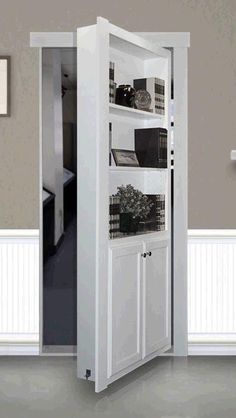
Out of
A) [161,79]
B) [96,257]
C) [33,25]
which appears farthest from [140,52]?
[96,257]

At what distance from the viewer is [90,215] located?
402 cm

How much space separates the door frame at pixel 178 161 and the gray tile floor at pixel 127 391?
358mm

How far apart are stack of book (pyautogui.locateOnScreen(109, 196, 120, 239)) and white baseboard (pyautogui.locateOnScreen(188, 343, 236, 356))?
1398mm

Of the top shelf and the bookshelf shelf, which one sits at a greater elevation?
the top shelf

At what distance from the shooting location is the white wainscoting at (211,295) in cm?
508

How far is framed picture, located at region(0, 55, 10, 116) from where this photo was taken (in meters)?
4.99

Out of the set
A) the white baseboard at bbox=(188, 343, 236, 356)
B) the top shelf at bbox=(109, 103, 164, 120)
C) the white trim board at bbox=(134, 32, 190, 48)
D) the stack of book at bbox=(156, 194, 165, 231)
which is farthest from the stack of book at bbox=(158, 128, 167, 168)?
the white baseboard at bbox=(188, 343, 236, 356)

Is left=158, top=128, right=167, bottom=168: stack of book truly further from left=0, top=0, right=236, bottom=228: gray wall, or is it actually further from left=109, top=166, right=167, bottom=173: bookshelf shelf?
left=0, top=0, right=236, bottom=228: gray wall

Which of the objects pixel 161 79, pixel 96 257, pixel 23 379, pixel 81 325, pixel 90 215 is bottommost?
pixel 23 379

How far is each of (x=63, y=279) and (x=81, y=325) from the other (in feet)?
3.36

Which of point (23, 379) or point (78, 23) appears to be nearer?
point (23, 379)

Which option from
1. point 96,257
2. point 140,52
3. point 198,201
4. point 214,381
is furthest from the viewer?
point 198,201

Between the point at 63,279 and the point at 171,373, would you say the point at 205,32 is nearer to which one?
the point at 63,279

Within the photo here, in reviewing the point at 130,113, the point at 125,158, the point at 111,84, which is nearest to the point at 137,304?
the point at 125,158
